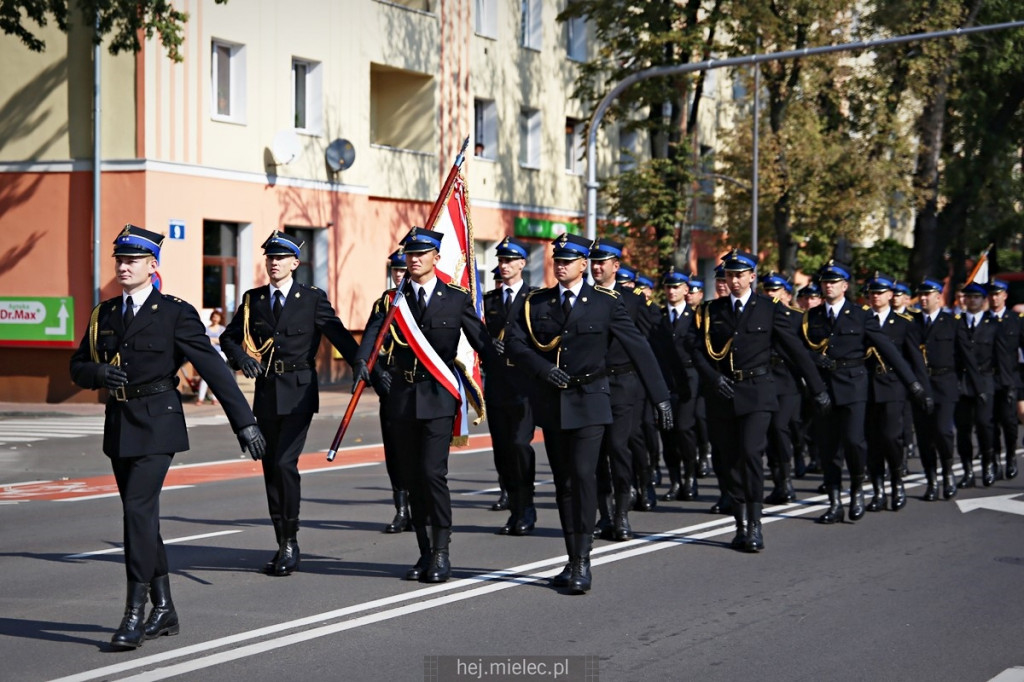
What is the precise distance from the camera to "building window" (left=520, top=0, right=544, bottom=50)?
121ft

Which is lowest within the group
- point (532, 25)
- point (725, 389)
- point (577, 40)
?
point (725, 389)

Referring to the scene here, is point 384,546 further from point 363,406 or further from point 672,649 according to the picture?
point 363,406

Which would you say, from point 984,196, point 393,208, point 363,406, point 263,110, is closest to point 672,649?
point 363,406

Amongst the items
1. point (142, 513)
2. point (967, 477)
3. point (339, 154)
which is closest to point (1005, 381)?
point (967, 477)

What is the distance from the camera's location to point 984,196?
4231 centimetres

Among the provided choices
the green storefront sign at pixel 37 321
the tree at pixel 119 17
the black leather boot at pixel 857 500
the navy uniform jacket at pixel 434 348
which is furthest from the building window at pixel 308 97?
the navy uniform jacket at pixel 434 348

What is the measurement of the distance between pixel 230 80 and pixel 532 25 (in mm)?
11146

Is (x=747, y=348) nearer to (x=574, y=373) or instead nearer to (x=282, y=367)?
(x=574, y=373)

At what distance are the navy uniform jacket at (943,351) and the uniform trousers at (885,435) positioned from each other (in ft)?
5.33

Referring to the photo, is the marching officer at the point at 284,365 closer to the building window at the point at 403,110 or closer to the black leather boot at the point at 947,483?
the black leather boot at the point at 947,483

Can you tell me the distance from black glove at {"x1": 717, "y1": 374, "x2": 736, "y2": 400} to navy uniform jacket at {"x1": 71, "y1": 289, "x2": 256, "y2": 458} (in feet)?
13.6

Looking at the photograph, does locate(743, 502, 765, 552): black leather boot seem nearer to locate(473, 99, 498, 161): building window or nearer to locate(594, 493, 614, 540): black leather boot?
locate(594, 493, 614, 540): black leather boot

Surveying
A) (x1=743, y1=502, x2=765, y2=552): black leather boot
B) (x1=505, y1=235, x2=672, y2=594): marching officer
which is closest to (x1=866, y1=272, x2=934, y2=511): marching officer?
(x1=743, y1=502, x2=765, y2=552): black leather boot

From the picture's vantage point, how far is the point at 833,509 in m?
12.0
